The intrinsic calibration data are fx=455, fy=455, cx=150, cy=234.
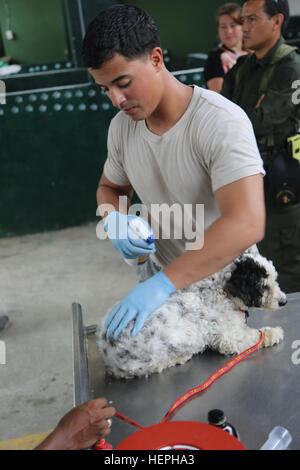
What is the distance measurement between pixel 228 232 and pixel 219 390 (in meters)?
0.46

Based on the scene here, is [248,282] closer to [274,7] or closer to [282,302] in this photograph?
[282,302]

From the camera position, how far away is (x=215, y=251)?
4.53 ft

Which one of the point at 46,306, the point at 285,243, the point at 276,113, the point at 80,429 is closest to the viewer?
the point at 80,429

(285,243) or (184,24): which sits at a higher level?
(184,24)

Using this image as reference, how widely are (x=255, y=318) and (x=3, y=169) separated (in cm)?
400

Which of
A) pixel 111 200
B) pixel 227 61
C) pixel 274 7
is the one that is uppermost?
pixel 274 7

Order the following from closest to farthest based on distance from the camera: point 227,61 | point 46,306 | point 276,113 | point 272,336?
point 272,336
point 276,113
point 227,61
point 46,306

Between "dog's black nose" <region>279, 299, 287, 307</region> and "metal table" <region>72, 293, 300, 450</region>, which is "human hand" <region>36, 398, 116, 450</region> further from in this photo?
"dog's black nose" <region>279, 299, 287, 307</region>

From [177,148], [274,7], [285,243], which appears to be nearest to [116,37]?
[177,148]

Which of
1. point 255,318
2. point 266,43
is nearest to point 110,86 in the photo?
point 255,318

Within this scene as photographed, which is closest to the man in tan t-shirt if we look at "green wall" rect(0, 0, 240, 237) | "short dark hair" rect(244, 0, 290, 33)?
"short dark hair" rect(244, 0, 290, 33)

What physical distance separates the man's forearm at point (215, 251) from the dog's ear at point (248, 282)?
0.18 meters

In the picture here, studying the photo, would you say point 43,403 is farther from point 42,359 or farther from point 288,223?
point 288,223

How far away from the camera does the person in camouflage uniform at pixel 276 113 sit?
2627 millimetres
